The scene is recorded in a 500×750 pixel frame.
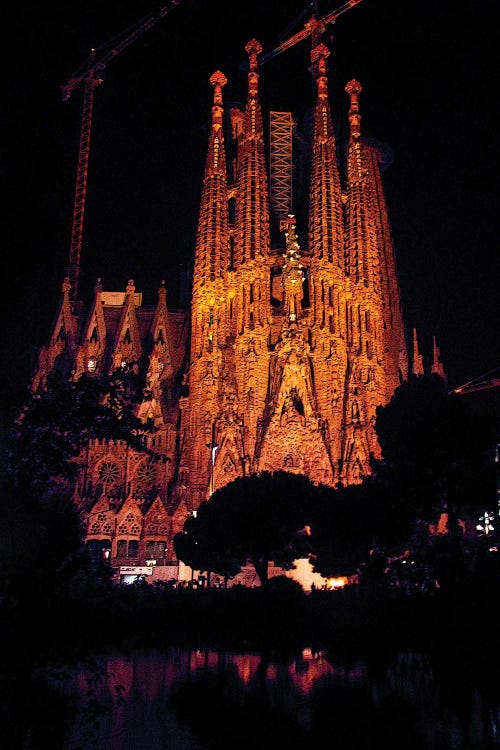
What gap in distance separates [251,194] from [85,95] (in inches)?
1409

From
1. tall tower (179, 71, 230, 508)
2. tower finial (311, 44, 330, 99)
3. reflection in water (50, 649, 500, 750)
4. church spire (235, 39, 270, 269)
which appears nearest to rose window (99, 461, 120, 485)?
tall tower (179, 71, 230, 508)

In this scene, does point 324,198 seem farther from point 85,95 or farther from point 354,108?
point 85,95

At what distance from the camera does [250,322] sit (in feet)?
174

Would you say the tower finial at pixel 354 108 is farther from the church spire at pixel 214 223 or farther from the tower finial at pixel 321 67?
the church spire at pixel 214 223

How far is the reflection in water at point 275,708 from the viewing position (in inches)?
454

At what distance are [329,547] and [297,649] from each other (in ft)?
44.8

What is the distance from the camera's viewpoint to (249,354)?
2050 inches

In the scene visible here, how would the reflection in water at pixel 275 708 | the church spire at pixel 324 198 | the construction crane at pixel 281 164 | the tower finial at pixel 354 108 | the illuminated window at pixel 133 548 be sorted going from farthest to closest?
1. the construction crane at pixel 281 164
2. the tower finial at pixel 354 108
3. the church spire at pixel 324 198
4. the illuminated window at pixel 133 548
5. the reflection in water at pixel 275 708

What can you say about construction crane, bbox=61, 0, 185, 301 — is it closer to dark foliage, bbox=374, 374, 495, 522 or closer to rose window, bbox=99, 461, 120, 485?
rose window, bbox=99, 461, 120, 485

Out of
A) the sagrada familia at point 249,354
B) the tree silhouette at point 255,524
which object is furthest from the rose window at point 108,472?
the tree silhouette at point 255,524

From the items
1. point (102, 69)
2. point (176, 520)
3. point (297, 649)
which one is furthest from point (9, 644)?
point (102, 69)

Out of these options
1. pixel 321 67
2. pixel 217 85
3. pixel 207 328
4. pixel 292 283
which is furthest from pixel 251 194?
pixel 321 67

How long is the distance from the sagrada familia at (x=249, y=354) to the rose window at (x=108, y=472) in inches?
3.0

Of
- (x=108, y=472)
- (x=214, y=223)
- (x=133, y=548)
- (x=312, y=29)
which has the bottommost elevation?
(x=133, y=548)
